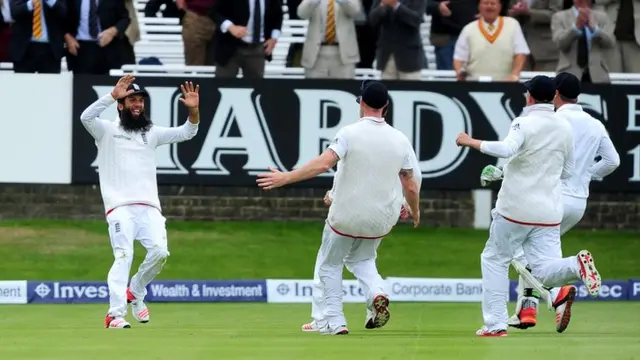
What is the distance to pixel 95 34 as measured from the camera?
1838cm

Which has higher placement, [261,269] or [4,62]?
[4,62]

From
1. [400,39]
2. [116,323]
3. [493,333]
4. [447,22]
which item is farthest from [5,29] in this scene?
[493,333]

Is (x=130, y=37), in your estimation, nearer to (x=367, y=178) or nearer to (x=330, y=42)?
(x=330, y=42)

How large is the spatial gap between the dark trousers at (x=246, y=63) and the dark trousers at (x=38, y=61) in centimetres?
182

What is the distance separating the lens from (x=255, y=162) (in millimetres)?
18031

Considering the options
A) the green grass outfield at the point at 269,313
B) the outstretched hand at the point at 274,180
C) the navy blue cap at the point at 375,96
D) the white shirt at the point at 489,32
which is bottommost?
the green grass outfield at the point at 269,313

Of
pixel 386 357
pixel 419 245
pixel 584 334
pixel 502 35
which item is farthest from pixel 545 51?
pixel 386 357

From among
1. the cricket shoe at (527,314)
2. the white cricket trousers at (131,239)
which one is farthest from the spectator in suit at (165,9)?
the cricket shoe at (527,314)

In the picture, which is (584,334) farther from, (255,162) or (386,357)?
(255,162)

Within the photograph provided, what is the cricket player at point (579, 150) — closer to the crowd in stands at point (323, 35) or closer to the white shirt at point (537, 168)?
the white shirt at point (537, 168)

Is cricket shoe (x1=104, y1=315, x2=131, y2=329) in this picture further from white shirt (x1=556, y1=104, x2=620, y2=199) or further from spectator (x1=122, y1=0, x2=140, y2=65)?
spectator (x1=122, y1=0, x2=140, y2=65)

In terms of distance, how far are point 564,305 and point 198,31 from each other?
25.6 feet

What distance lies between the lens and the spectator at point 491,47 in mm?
18281

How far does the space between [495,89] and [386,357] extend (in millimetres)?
8597
